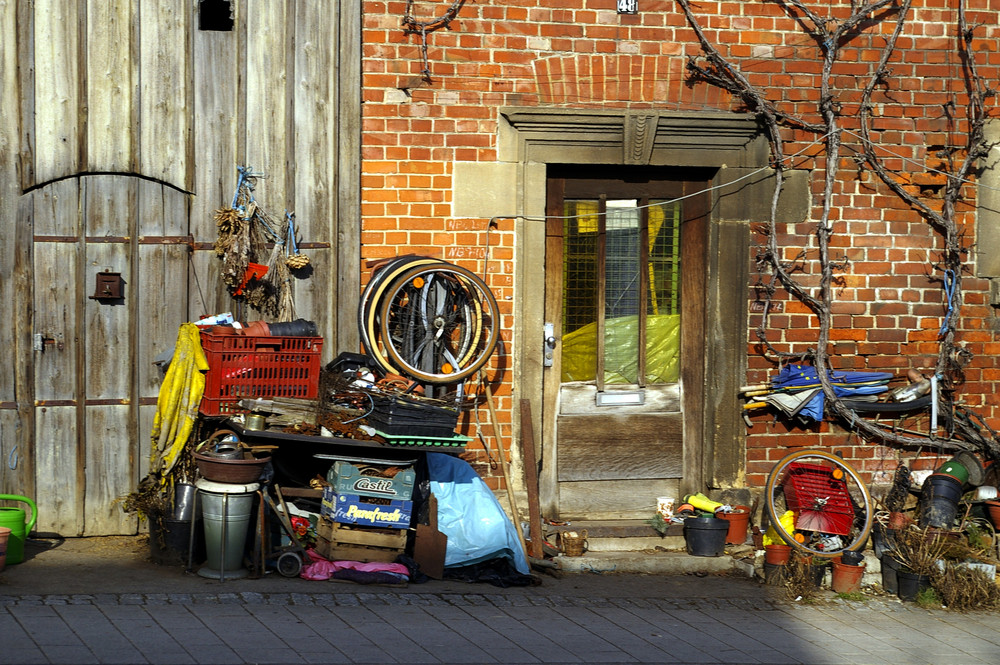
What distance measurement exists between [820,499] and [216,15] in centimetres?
511

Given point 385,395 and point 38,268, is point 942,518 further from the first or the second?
point 38,268

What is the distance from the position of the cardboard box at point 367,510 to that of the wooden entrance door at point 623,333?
4.88 feet

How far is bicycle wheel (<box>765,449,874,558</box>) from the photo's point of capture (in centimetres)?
739

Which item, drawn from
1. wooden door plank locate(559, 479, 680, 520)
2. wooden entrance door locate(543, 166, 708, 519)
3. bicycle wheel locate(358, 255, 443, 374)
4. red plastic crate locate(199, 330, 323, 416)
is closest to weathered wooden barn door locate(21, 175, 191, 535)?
red plastic crate locate(199, 330, 323, 416)

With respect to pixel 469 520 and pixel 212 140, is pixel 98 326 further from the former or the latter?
A: pixel 469 520

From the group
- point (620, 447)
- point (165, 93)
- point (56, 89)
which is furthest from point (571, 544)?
point (56, 89)

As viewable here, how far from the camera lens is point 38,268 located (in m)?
6.91

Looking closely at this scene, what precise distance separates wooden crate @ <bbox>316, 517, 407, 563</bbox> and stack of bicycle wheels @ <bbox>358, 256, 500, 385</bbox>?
96 cm

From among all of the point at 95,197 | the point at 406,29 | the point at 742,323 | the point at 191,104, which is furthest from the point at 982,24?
the point at 95,197

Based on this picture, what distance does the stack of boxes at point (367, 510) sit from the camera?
645 centimetres

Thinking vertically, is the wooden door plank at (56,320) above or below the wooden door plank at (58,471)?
above

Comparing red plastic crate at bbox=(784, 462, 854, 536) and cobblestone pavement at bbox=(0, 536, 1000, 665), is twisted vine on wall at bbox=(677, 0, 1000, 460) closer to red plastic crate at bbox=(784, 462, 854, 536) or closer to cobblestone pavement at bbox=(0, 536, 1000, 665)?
red plastic crate at bbox=(784, 462, 854, 536)

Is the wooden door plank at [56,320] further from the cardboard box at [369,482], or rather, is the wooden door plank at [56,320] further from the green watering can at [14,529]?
the cardboard box at [369,482]

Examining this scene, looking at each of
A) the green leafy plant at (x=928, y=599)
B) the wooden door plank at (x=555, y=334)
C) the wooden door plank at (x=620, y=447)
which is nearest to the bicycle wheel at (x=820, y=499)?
the green leafy plant at (x=928, y=599)
